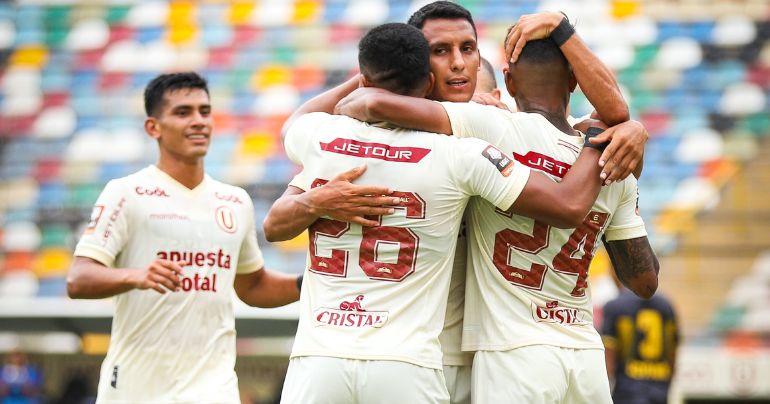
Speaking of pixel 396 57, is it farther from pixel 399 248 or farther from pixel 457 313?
pixel 457 313

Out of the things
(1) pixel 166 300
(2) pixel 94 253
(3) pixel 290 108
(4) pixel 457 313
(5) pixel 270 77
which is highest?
(5) pixel 270 77

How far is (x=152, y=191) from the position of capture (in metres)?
6.12

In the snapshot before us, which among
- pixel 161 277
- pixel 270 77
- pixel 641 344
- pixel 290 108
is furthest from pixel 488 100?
pixel 270 77

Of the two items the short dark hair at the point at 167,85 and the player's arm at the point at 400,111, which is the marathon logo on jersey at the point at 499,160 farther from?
the short dark hair at the point at 167,85

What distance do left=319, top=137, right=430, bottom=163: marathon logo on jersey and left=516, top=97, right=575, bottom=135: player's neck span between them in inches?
21.7

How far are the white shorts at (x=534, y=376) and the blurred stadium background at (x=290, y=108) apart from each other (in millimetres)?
8013

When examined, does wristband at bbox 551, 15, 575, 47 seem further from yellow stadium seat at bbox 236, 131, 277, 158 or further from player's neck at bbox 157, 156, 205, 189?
yellow stadium seat at bbox 236, 131, 277, 158

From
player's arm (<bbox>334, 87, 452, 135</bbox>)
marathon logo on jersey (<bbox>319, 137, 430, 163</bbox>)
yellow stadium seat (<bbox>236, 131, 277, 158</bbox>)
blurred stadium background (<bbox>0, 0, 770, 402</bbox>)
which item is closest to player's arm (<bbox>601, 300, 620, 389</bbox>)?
blurred stadium background (<bbox>0, 0, 770, 402</bbox>)

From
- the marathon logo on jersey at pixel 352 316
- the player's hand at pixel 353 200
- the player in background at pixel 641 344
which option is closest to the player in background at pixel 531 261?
the player's hand at pixel 353 200

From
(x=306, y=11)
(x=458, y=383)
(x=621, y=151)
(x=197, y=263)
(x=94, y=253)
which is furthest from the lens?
(x=306, y=11)

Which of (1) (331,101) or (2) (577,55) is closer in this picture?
(2) (577,55)

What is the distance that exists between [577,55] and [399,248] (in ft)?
3.52

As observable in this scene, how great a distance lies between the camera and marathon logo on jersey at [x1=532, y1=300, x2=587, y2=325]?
4273 millimetres

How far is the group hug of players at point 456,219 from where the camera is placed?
4059 millimetres
